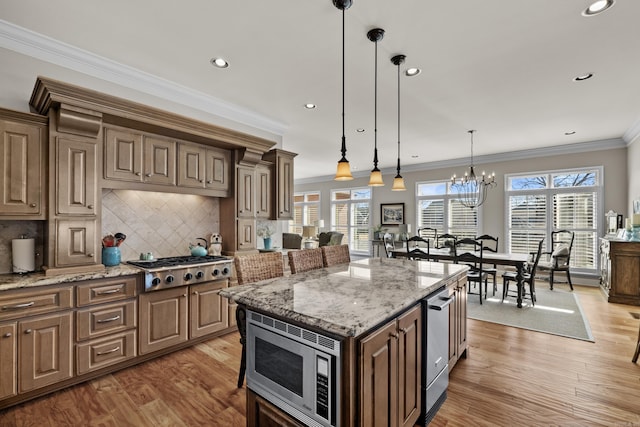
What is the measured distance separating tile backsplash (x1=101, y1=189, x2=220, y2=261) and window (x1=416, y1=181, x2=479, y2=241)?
238 inches

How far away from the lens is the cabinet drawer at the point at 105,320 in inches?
98.0

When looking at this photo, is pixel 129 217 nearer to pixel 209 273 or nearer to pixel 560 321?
pixel 209 273

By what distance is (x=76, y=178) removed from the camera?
2.61 meters

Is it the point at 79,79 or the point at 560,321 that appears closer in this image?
the point at 79,79

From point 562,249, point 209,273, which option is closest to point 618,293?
point 562,249

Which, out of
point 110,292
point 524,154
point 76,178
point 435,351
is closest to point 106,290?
point 110,292

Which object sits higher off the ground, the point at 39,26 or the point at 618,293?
the point at 39,26

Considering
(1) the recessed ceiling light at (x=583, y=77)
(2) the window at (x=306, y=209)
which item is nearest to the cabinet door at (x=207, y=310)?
(1) the recessed ceiling light at (x=583, y=77)

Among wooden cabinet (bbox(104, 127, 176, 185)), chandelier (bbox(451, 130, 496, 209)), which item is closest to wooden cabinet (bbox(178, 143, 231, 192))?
wooden cabinet (bbox(104, 127, 176, 185))

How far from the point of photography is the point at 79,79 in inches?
113

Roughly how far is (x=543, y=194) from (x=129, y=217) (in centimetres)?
770

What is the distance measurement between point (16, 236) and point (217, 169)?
1.93 m

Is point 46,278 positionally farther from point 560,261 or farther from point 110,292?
point 560,261

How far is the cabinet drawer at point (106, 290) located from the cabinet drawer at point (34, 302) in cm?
8
